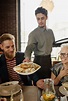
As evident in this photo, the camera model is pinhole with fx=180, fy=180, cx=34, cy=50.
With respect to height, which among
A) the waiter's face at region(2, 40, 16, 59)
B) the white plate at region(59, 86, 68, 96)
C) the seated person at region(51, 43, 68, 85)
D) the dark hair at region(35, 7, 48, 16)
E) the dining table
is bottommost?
the dining table

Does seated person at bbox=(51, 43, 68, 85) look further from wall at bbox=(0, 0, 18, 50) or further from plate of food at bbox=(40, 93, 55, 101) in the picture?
wall at bbox=(0, 0, 18, 50)

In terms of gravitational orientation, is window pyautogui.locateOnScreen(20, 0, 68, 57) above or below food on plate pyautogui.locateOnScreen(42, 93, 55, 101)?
above

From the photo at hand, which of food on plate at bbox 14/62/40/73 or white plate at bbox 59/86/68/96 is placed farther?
food on plate at bbox 14/62/40/73

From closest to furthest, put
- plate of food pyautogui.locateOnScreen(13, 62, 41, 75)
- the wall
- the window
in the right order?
plate of food pyautogui.locateOnScreen(13, 62, 41, 75) → the window → the wall

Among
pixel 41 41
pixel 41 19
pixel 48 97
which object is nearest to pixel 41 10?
pixel 41 19

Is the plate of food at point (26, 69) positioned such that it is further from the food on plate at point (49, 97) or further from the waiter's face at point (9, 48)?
the food on plate at point (49, 97)

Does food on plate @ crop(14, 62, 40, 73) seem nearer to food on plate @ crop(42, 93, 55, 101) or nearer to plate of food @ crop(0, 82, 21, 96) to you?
plate of food @ crop(0, 82, 21, 96)

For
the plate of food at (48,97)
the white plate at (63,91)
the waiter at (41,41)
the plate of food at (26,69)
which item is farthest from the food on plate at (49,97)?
the waiter at (41,41)

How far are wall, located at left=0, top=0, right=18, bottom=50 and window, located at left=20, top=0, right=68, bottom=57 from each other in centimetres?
19

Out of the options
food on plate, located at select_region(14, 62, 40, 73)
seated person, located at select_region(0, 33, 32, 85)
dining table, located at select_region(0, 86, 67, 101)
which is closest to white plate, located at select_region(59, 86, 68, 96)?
dining table, located at select_region(0, 86, 67, 101)

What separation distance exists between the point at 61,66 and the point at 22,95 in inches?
24.5

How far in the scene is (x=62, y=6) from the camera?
7.35ft

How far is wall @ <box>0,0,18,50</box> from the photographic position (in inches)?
101

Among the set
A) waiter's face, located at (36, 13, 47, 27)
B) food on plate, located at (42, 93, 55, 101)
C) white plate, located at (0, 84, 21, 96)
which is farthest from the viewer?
waiter's face, located at (36, 13, 47, 27)
